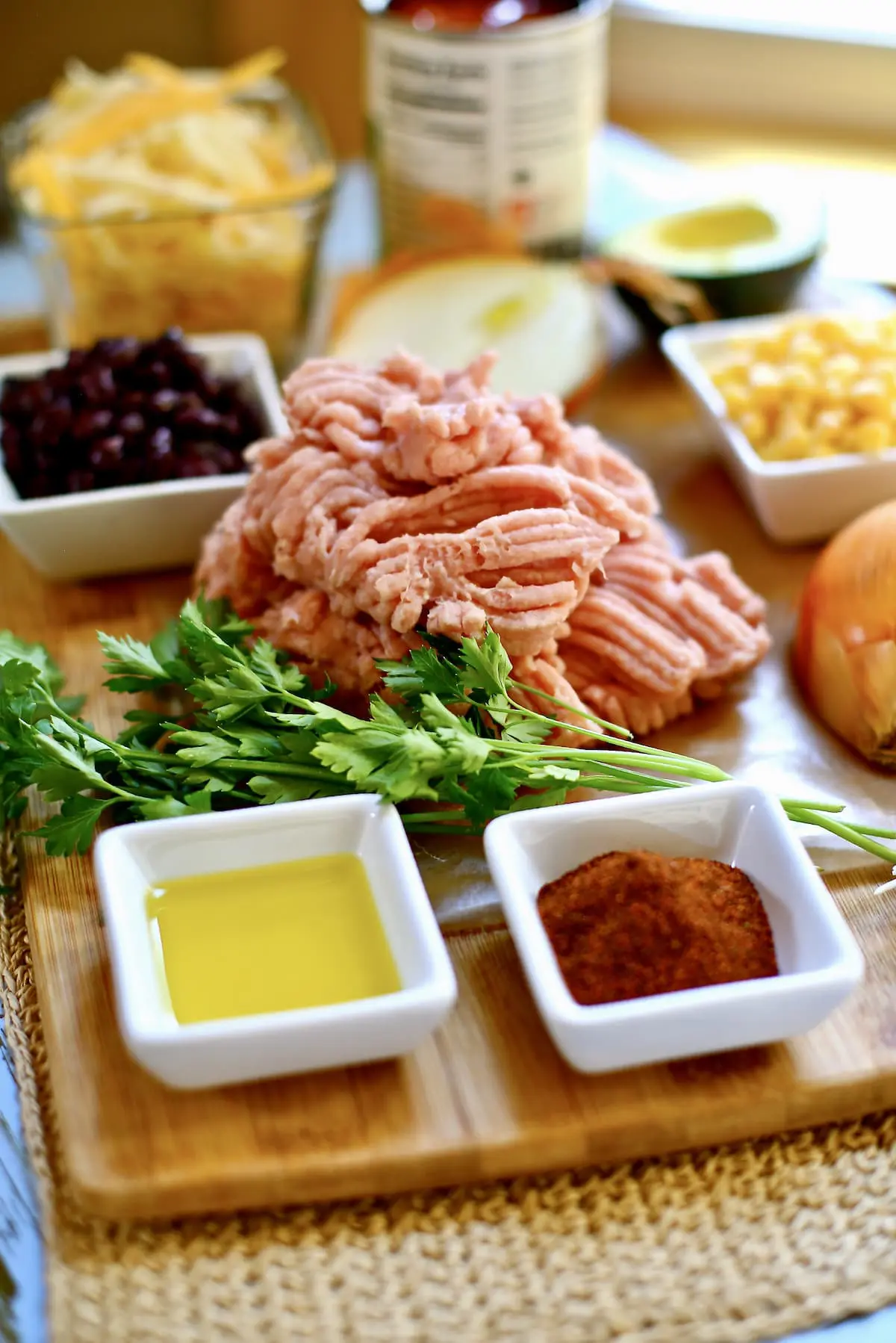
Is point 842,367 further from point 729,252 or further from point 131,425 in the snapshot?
point 131,425

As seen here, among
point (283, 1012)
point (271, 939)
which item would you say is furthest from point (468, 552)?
point (283, 1012)

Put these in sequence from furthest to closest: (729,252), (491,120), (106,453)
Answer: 1. (729,252)
2. (491,120)
3. (106,453)

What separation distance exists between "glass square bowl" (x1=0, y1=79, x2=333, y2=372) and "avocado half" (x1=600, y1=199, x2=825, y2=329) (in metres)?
0.90

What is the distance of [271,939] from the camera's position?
217cm

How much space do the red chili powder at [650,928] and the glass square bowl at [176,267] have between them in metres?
2.11

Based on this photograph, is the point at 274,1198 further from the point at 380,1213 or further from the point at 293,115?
the point at 293,115

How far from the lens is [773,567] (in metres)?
3.23

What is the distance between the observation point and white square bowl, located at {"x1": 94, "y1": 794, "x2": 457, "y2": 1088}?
77.6 inches

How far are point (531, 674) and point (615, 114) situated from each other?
159 inches

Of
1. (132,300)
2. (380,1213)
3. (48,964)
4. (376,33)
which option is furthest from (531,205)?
(380,1213)

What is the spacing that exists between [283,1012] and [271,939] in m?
0.18

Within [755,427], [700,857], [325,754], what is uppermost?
[325,754]

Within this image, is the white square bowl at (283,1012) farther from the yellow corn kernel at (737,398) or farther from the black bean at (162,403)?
the yellow corn kernel at (737,398)

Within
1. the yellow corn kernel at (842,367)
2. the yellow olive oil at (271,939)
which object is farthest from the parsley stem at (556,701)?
the yellow corn kernel at (842,367)
